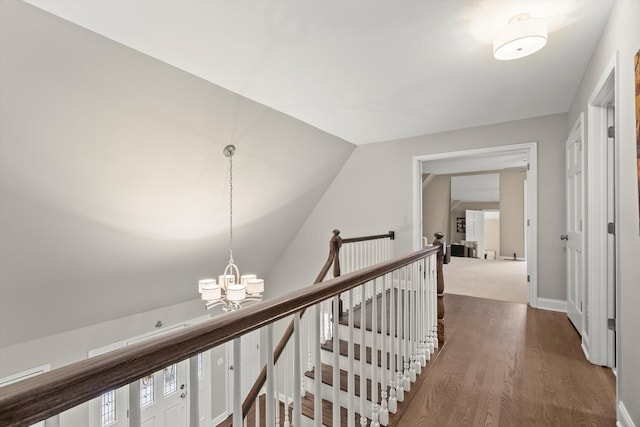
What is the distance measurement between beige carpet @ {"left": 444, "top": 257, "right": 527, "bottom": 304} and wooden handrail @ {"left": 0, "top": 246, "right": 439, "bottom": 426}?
14.7 feet

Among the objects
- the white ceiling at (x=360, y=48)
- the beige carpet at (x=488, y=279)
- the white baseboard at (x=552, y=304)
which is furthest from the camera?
the beige carpet at (x=488, y=279)

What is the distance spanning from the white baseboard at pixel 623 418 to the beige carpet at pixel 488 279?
2.72 m

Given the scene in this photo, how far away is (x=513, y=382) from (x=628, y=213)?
1.36 metres

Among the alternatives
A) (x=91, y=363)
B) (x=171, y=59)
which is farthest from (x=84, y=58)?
(x=91, y=363)

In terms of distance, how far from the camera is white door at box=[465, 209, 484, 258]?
927cm

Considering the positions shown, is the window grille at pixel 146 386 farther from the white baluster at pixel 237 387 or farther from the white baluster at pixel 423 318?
the white baluster at pixel 423 318

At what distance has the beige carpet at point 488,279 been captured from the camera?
15.4 ft

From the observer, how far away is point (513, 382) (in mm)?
2254

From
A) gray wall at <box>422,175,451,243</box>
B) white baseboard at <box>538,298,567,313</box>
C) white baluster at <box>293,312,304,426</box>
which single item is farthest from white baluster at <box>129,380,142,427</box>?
gray wall at <box>422,175,451,243</box>

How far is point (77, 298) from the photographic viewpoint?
3.65m

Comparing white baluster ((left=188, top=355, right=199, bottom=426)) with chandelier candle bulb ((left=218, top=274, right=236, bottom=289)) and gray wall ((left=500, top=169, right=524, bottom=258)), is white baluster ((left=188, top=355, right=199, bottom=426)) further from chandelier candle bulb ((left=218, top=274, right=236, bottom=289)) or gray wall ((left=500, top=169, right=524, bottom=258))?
gray wall ((left=500, top=169, right=524, bottom=258))

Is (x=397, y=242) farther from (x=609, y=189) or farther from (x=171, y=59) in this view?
(x=171, y=59)

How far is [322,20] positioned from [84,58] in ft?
5.26

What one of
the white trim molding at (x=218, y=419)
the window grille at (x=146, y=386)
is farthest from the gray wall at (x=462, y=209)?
the window grille at (x=146, y=386)
